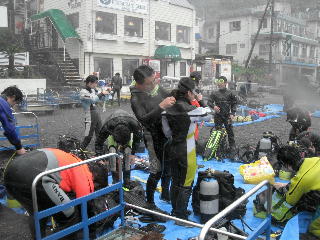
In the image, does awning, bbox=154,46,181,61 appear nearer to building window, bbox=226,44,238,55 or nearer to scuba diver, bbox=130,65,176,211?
scuba diver, bbox=130,65,176,211

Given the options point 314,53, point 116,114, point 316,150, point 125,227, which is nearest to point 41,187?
point 125,227

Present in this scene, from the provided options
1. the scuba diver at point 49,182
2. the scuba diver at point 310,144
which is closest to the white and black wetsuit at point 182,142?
the scuba diver at point 49,182

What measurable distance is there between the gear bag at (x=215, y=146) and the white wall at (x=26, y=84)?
13840mm

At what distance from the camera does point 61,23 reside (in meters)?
24.1

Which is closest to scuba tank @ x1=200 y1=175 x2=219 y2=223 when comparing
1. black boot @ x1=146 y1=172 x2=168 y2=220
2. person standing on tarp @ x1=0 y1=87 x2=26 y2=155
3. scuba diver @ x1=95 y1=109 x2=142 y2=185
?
black boot @ x1=146 y1=172 x2=168 y2=220

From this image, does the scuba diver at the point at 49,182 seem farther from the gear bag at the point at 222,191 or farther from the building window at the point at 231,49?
the building window at the point at 231,49

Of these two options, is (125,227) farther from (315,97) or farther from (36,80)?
(315,97)

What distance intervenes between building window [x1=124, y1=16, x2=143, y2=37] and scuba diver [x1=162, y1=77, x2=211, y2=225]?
74.0 ft

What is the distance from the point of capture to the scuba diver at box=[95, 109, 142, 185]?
4.92m

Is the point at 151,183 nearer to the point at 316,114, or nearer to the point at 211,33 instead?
the point at 316,114

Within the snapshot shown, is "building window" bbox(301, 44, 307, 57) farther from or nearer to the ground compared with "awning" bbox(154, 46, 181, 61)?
farther from the ground

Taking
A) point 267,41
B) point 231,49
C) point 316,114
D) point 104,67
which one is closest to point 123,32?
point 104,67

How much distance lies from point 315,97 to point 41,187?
2214 centimetres

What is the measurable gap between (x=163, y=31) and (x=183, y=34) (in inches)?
98.7
